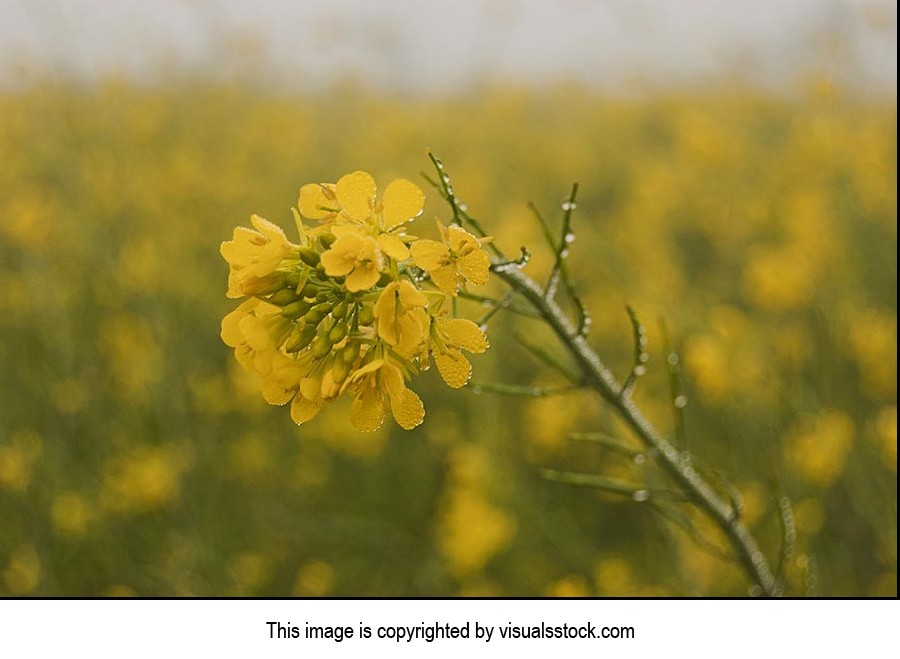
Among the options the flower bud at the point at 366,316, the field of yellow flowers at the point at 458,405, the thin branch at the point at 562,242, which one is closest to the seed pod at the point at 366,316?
the flower bud at the point at 366,316

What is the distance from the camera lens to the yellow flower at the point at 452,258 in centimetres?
75

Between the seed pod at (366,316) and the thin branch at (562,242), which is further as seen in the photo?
the thin branch at (562,242)

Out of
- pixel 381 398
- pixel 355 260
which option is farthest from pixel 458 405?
pixel 355 260

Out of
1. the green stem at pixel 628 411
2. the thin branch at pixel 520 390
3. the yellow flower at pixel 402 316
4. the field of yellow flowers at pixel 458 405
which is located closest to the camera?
the yellow flower at pixel 402 316

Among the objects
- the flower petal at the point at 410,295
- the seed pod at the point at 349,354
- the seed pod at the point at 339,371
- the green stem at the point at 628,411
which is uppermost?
the flower petal at the point at 410,295

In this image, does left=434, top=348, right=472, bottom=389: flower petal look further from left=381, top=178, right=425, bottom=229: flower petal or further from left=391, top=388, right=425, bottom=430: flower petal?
left=381, top=178, right=425, bottom=229: flower petal

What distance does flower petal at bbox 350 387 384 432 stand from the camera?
Result: 0.81m

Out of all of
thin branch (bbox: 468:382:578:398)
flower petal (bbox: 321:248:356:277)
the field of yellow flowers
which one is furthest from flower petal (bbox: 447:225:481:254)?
the field of yellow flowers

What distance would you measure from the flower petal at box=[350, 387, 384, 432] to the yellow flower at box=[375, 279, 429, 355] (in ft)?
0.28

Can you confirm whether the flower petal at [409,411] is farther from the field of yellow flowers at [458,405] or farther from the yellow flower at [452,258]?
the field of yellow flowers at [458,405]

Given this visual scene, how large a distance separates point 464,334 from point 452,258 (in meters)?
0.09
